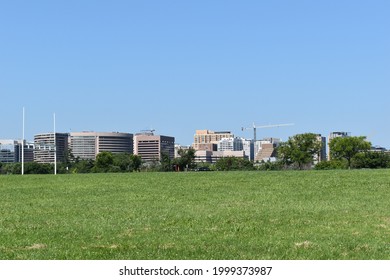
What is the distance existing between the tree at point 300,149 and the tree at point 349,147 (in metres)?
2.74

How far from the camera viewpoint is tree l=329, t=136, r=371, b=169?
85.9 m

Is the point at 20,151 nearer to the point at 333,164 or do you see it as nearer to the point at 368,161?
the point at 333,164

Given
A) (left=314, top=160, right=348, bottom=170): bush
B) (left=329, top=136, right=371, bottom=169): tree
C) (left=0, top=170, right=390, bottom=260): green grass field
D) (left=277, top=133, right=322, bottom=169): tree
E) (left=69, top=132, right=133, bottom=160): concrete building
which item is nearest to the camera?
(left=0, top=170, right=390, bottom=260): green grass field

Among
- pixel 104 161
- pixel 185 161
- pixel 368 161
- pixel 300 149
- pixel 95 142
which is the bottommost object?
pixel 368 161

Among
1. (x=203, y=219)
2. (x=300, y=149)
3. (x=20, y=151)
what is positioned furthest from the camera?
(x=20, y=151)

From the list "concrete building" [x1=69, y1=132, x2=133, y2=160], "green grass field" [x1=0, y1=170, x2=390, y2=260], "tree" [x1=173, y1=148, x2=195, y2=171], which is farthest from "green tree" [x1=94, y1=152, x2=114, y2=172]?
"concrete building" [x1=69, y1=132, x2=133, y2=160]

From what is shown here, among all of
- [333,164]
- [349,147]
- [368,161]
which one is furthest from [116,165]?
[368,161]

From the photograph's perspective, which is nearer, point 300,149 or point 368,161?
point 368,161

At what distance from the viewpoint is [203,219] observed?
16.6 meters

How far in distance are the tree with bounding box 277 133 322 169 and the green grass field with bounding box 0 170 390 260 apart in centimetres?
5344

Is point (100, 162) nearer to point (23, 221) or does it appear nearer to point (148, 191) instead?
point (148, 191)

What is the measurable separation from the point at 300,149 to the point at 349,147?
257 inches

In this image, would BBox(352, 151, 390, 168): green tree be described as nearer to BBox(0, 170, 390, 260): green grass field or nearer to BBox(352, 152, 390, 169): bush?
BBox(352, 152, 390, 169): bush
